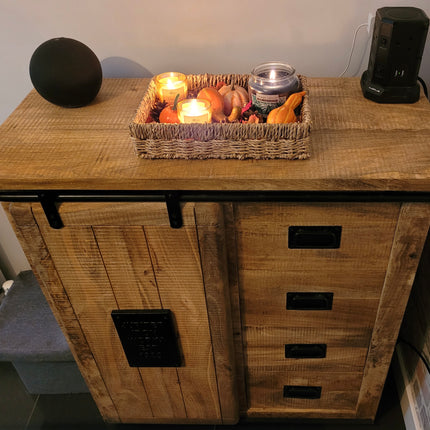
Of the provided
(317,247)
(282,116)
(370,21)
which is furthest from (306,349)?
(370,21)

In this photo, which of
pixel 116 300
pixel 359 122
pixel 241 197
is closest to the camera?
pixel 241 197

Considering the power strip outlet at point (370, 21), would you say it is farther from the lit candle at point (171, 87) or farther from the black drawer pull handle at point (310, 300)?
the black drawer pull handle at point (310, 300)

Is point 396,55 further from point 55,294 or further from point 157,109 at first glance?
point 55,294

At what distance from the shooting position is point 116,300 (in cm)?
114

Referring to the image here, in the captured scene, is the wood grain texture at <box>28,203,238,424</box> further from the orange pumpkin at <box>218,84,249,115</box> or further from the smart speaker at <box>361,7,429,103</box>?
the smart speaker at <box>361,7,429,103</box>

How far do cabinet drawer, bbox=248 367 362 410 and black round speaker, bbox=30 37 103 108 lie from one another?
889mm

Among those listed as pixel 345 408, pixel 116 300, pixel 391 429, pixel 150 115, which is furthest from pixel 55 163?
pixel 391 429

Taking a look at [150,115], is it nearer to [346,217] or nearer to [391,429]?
[346,217]

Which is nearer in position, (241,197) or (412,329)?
(241,197)

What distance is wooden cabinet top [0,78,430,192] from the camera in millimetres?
895

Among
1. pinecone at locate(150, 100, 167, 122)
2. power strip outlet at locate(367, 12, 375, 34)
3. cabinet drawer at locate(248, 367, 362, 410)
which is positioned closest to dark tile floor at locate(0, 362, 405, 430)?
cabinet drawer at locate(248, 367, 362, 410)

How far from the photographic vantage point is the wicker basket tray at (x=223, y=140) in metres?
0.92

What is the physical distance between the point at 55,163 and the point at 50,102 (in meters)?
0.28

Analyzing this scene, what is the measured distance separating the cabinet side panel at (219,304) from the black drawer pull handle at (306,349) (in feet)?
0.53
